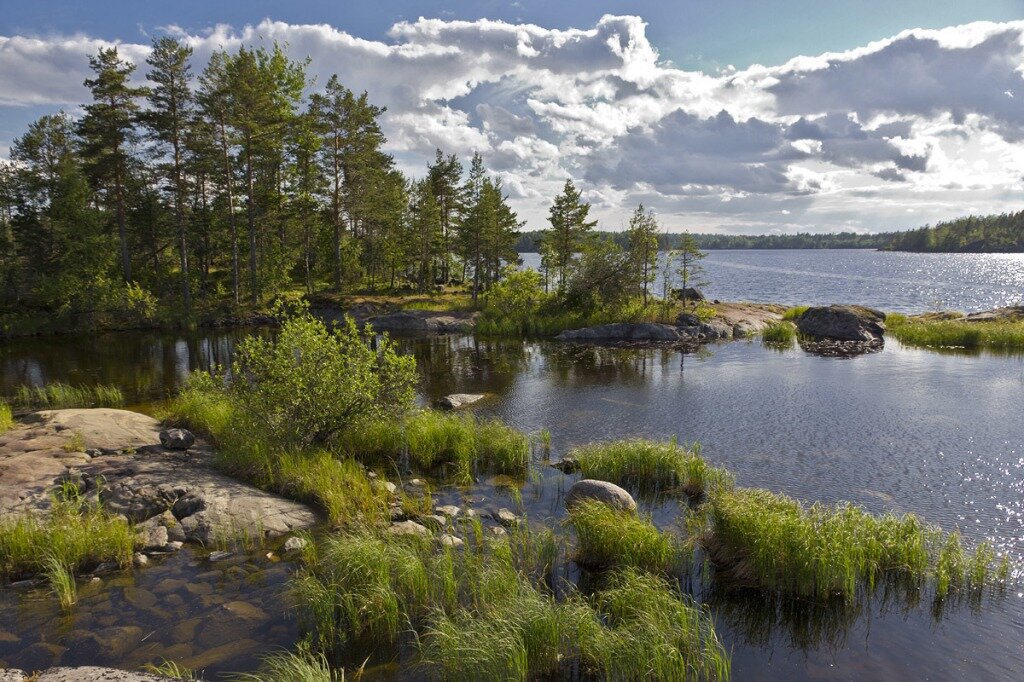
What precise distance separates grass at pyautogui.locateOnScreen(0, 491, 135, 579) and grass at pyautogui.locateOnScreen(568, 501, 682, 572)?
9.03 meters

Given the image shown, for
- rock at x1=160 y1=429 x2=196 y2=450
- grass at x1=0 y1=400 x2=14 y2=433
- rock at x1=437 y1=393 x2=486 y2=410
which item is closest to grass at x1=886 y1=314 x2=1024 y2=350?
rock at x1=437 y1=393 x2=486 y2=410

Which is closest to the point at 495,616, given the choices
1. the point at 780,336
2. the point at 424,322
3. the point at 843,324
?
the point at 780,336

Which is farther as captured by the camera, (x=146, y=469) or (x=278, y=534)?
(x=146, y=469)

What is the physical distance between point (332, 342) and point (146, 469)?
18.4ft

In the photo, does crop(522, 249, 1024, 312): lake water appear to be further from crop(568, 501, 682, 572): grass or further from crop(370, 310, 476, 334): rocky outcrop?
crop(568, 501, 682, 572): grass

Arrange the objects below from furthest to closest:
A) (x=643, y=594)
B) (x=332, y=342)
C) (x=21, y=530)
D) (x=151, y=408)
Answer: (x=151, y=408), (x=332, y=342), (x=21, y=530), (x=643, y=594)

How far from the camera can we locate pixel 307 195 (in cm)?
5806

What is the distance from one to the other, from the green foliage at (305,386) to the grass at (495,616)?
18.3 feet

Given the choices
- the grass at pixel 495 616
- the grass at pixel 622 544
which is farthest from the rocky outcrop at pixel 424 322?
the grass at pixel 495 616

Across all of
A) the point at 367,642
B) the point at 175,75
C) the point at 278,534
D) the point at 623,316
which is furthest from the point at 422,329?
the point at 367,642

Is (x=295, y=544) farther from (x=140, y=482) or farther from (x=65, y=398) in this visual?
(x=65, y=398)

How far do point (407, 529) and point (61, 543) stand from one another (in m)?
6.45

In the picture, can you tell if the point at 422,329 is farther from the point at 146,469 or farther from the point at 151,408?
the point at 146,469

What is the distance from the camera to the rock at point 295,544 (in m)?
12.1
